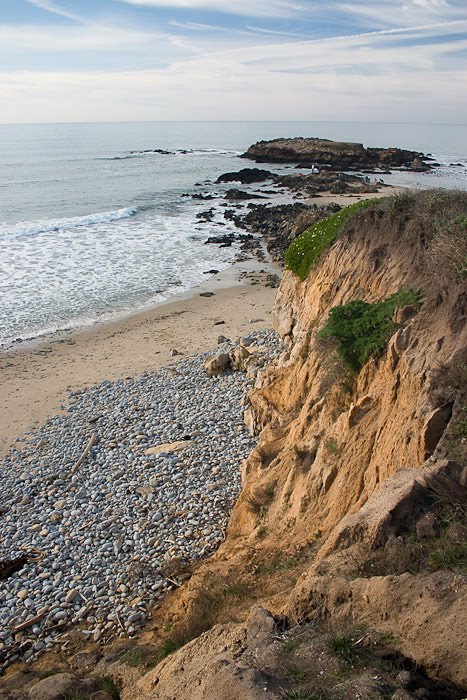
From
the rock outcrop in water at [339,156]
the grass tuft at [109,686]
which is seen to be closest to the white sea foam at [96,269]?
the grass tuft at [109,686]

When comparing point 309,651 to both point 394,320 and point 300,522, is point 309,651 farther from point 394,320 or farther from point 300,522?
point 394,320

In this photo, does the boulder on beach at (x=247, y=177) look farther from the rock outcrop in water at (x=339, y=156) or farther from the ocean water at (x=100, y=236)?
the rock outcrop in water at (x=339, y=156)

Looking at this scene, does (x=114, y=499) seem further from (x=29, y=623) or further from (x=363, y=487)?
(x=363, y=487)

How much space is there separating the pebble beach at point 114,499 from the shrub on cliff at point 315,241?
2.68 m

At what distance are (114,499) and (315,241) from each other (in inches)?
330

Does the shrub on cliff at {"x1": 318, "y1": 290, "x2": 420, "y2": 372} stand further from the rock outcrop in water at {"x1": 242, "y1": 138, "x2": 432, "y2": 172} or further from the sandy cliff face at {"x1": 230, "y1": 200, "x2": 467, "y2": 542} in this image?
the rock outcrop in water at {"x1": 242, "y1": 138, "x2": 432, "y2": 172}

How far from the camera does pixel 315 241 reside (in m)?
14.8

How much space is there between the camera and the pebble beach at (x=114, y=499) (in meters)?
8.78

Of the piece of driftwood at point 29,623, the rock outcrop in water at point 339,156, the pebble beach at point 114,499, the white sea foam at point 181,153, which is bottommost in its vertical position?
the piece of driftwood at point 29,623

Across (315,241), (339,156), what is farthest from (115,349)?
(339,156)

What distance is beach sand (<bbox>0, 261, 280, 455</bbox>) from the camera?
54.0ft

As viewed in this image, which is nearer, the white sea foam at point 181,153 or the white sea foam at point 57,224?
the white sea foam at point 57,224

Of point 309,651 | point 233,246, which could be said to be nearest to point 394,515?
point 309,651

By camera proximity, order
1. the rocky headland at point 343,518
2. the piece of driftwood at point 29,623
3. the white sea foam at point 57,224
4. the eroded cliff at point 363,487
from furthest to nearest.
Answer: the white sea foam at point 57,224, the piece of driftwood at point 29,623, the eroded cliff at point 363,487, the rocky headland at point 343,518
